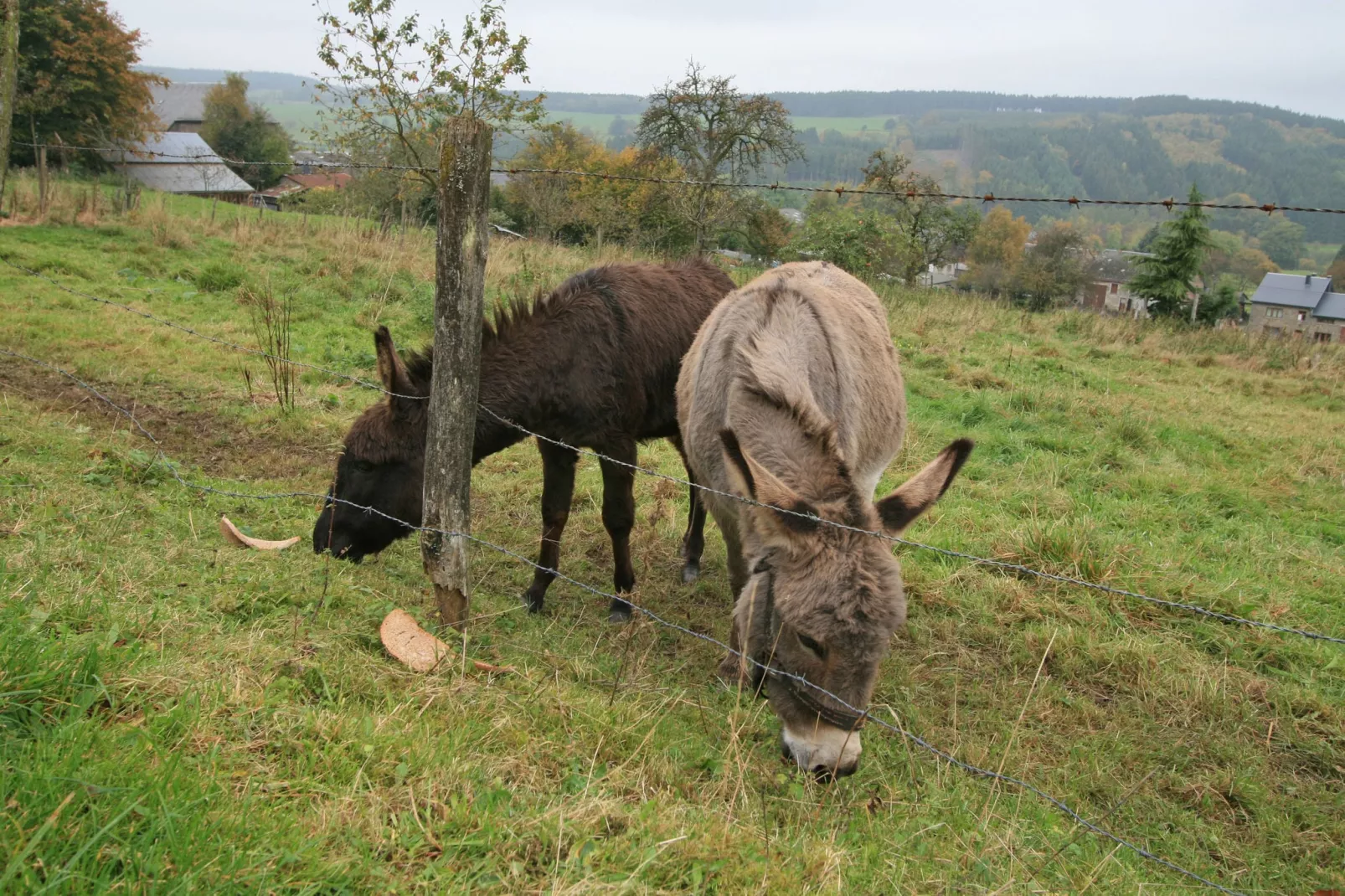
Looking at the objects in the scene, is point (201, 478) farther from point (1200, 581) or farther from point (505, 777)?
point (1200, 581)

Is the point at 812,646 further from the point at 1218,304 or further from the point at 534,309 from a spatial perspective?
the point at 1218,304

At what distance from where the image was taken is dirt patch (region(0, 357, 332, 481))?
6125 mm

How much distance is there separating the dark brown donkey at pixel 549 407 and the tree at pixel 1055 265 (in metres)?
44.5

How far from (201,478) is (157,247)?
9410 mm

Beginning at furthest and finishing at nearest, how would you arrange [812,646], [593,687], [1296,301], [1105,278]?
[1296,301]
[1105,278]
[593,687]
[812,646]

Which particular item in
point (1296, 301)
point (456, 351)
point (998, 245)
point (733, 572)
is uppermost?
point (998, 245)

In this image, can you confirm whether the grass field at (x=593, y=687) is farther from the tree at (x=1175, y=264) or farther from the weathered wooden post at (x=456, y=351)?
the tree at (x=1175, y=264)

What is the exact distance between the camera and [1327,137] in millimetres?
121250

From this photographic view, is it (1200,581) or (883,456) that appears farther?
(1200,581)

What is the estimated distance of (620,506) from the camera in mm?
4816

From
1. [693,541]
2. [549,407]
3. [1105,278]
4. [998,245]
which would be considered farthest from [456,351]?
[998,245]

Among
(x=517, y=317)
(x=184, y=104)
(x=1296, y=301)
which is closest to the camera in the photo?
(x=517, y=317)

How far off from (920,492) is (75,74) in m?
28.7

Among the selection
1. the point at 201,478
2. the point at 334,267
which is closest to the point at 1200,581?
the point at 201,478
